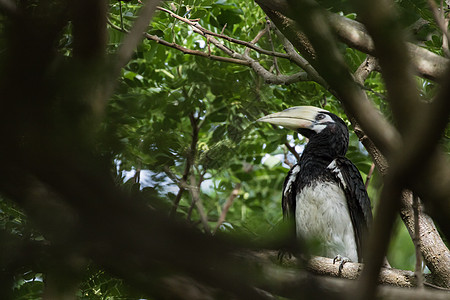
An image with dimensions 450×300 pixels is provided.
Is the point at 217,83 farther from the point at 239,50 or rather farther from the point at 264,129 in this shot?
the point at 264,129

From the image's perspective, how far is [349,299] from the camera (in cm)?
100

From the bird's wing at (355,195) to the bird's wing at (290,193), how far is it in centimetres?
32

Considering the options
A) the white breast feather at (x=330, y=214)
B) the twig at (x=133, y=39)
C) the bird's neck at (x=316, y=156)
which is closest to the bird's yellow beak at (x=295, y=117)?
the bird's neck at (x=316, y=156)

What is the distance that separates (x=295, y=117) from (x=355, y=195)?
2.58ft

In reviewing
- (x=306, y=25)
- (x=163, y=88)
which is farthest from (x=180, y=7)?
(x=306, y=25)

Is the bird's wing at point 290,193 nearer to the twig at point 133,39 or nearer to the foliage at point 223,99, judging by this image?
the foliage at point 223,99

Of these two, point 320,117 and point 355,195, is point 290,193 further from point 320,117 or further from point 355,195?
point 320,117

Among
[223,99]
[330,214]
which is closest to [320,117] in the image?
[330,214]

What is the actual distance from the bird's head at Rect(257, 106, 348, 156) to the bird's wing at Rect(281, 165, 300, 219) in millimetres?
342

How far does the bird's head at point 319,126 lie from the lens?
4629mm

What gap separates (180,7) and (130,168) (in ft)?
8.66

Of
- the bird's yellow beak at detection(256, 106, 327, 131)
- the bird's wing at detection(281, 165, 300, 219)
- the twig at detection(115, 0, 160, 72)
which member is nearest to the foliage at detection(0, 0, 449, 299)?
the bird's yellow beak at detection(256, 106, 327, 131)

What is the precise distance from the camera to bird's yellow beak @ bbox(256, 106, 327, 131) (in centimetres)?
451

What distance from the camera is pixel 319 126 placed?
191 inches
